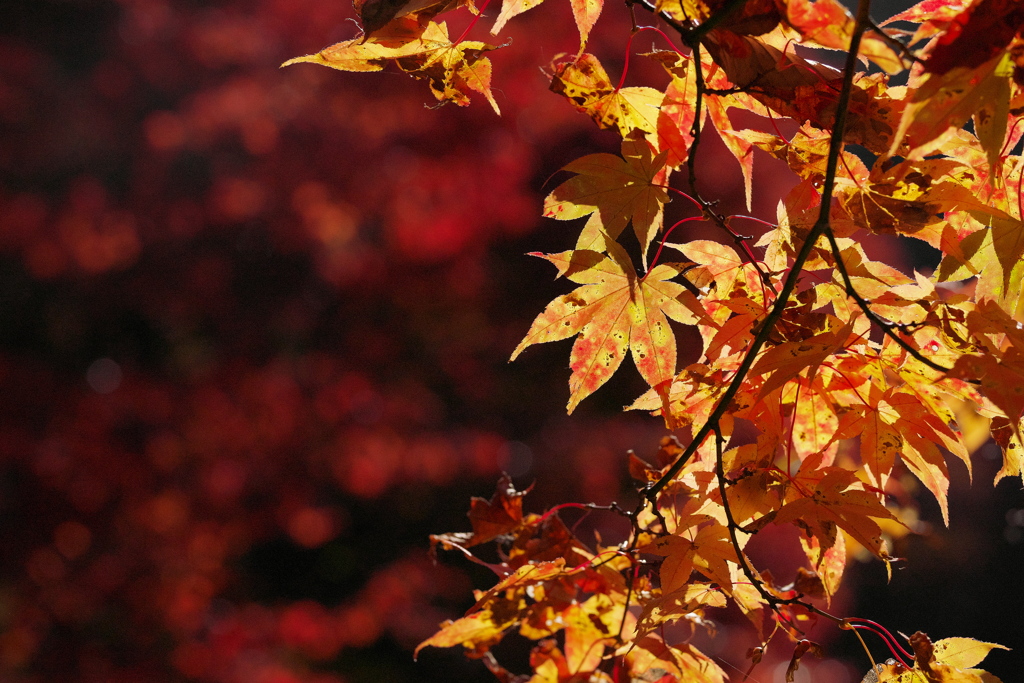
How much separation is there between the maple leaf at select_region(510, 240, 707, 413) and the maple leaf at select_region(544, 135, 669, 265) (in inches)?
1.3

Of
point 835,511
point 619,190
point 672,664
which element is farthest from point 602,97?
point 672,664

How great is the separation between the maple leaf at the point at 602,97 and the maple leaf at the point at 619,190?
0.12 feet

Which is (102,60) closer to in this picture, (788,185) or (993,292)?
(788,185)

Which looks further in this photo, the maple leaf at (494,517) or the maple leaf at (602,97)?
the maple leaf at (494,517)

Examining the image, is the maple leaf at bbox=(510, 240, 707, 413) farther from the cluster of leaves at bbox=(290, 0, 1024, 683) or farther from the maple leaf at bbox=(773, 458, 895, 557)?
the maple leaf at bbox=(773, 458, 895, 557)

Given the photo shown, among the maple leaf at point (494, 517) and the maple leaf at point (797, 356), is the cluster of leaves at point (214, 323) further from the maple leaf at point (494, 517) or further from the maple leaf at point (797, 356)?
the maple leaf at point (797, 356)

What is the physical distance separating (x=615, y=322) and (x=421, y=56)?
9.3 inches

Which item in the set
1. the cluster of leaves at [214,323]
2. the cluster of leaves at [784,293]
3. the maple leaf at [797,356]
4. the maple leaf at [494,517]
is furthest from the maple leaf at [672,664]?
the cluster of leaves at [214,323]

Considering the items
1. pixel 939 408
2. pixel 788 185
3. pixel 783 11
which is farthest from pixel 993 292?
pixel 788 185

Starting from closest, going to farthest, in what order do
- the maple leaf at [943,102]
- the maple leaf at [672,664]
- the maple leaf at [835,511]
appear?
the maple leaf at [943,102], the maple leaf at [835,511], the maple leaf at [672,664]

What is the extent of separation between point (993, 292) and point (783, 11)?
26 cm

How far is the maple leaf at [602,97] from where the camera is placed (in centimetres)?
48

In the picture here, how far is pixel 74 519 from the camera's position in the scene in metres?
2.68

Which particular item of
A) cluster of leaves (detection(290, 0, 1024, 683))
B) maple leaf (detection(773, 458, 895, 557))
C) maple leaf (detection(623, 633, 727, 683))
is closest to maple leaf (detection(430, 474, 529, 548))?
cluster of leaves (detection(290, 0, 1024, 683))
